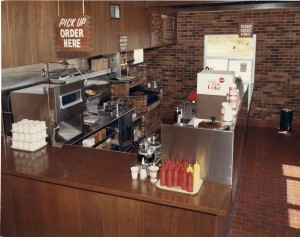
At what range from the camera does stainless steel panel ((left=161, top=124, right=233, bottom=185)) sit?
2766 millimetres

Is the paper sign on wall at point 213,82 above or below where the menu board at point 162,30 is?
below

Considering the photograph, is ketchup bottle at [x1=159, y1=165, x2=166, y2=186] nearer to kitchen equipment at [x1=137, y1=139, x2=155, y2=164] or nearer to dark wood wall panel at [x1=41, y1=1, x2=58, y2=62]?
kitchen equipment at [x1=137, y1=139, x2=155, y2=164]

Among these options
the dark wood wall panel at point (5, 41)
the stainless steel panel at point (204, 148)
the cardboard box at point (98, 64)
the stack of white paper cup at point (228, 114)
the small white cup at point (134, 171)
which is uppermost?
the dark wood wall panel at point (5, 41)

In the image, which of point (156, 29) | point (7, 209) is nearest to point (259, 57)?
point (156, 29)

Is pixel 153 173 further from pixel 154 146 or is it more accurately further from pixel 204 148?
pixel 154 146

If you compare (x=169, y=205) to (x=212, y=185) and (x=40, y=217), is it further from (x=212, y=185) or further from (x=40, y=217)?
(x=40, y=217)

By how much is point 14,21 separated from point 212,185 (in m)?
2.42

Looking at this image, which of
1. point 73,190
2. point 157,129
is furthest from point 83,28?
point 157,129

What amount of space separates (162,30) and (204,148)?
→ 16.8 feet

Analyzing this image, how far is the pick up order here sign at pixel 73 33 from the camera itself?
332cm

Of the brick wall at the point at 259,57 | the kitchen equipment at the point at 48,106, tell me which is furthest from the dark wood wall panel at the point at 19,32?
the brick wall at the point at 259,57

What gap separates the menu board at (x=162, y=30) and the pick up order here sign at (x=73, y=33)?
3.38 meters

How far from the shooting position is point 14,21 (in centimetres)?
322

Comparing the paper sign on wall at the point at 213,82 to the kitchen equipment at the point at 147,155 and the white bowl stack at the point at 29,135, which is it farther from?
the white bowl stack at the point at 29,135
